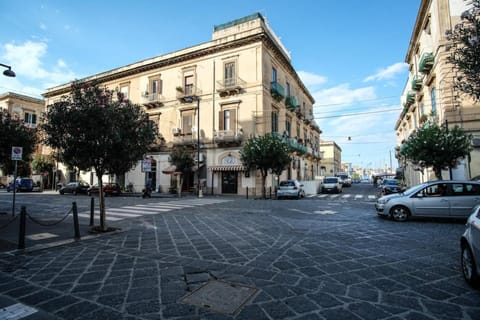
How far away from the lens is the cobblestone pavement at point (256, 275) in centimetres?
297

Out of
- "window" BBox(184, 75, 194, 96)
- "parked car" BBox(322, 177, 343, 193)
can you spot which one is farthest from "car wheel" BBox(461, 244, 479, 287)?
"window" BBox(184, 75, 194, 96)

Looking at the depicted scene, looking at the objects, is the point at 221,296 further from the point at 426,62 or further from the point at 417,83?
the point at 417,83

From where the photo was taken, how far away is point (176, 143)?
25.8 m

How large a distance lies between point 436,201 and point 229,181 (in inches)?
669

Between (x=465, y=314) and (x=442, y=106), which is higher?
(x=442, y=106)

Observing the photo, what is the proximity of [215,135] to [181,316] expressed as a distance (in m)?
21.5

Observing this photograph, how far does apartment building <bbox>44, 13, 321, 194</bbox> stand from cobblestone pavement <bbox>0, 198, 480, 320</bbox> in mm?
16385

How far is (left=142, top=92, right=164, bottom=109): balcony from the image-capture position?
27312 millimetres

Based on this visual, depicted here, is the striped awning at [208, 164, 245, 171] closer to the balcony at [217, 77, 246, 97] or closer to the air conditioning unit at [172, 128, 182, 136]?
the air conditioning unit at [172, 128, 182, 136]

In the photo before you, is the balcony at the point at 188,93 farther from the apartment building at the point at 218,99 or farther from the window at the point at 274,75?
the window at the point at 274,75

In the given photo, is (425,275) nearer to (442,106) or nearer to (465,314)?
(465,314)

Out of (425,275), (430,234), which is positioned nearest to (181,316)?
(425,275)

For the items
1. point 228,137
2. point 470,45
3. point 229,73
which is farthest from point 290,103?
point 470,45

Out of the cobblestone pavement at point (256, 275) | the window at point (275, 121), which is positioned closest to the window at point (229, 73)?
the window at point (275, 121)
